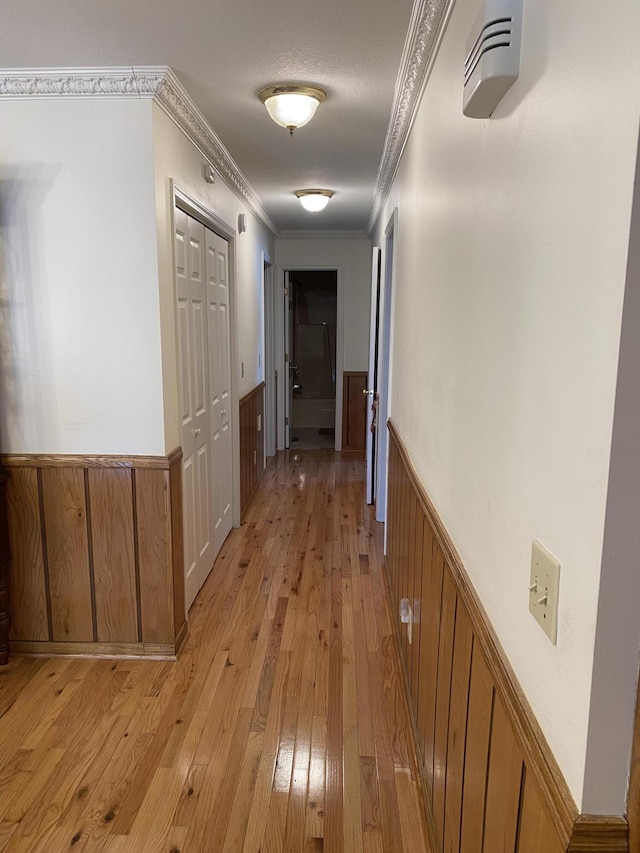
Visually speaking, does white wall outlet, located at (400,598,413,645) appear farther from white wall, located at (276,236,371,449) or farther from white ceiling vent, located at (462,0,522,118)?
white wall, located at (276,236,371,449)

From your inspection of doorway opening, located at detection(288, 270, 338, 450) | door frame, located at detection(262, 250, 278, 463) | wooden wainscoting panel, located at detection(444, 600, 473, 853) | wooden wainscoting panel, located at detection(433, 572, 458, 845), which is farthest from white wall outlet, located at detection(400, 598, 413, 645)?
doorway opening, located at detection(288, 270, 338, 450)

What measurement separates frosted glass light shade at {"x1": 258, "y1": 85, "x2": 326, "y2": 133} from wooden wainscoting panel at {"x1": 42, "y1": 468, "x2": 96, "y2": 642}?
5.61ft

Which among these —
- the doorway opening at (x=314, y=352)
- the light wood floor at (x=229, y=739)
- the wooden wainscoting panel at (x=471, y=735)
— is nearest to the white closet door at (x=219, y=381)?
the light wood floor at (x=229, y=739)

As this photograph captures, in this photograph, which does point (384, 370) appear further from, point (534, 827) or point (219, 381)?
point (534, 827)

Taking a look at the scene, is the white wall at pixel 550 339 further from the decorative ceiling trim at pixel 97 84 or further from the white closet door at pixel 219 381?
the white closet door at pixel 219 381

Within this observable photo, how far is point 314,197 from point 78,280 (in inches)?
92.3

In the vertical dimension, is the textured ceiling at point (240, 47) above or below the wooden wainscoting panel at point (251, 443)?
above

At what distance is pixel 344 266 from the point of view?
6438 mm

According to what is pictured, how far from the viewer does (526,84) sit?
97 cm

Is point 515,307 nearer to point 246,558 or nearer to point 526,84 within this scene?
point 526,84

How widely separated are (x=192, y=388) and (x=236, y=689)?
1444 mm

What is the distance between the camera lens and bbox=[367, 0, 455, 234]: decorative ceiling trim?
1706 millimetres

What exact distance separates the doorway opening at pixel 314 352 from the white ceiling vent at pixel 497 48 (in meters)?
7.58

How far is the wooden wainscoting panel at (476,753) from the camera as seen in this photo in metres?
1.12
